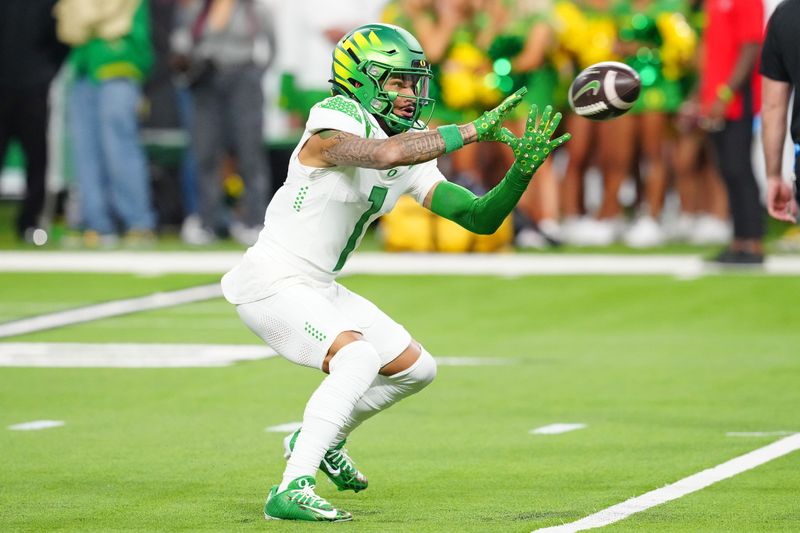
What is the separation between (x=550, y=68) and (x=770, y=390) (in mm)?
8401

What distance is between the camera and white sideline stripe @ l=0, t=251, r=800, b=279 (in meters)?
15.6

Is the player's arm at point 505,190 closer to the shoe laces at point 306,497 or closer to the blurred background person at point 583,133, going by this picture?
the shoe laces at point 306,497

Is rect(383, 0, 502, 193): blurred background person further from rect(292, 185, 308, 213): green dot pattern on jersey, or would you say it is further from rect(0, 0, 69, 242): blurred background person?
rect(292, 185, 308, 213): green dot pattern on jersey

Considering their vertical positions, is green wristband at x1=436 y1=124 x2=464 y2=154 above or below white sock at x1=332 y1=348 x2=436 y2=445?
above

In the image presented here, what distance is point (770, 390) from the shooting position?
9594 mm

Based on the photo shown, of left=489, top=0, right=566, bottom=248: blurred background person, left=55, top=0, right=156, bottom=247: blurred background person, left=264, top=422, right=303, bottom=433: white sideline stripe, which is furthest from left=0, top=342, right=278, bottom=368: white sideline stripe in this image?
left=55, top=0, right=156, bottom=247: blurred background person

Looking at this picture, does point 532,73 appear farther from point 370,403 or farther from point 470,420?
point 370,403

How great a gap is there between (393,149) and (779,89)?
227 centimetres

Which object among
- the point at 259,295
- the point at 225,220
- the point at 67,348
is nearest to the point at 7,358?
the point at 67,348

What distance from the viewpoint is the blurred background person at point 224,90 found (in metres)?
18.4

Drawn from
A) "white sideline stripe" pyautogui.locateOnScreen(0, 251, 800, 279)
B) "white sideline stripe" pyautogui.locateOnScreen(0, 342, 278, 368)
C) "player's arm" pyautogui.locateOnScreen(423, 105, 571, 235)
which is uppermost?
"player's arm" pyautogui.locateOnScreen(423, 105, 571, 235)

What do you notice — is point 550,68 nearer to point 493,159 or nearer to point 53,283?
point 493,159

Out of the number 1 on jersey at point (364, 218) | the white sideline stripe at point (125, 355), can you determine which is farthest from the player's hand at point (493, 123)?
the white sideline stripe at point (125, 355)

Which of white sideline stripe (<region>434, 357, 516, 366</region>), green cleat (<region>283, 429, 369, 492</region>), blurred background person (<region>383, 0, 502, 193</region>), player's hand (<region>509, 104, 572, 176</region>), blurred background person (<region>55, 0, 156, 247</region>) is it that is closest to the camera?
player's hand (<region>509, 104, 572, 176</region>)
